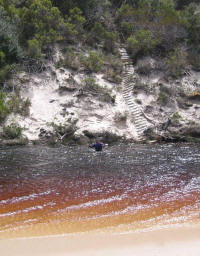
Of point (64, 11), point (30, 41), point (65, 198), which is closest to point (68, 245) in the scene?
point (65, 198)

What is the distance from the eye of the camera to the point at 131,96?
24.6 m

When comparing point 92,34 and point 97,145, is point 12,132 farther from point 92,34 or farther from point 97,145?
point 92,34

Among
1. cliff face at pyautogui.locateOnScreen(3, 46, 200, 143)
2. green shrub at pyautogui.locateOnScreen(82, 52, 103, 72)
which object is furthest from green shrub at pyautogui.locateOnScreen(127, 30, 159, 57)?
green shrub at pyautogui.locateOnScreen(82, 52, 103, 72)

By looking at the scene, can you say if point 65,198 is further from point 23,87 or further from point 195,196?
point 23,87

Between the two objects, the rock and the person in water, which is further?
the rock

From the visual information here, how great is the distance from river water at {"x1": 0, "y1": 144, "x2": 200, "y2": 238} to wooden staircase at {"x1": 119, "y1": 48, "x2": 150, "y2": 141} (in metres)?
5.11

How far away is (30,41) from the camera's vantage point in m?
24.8

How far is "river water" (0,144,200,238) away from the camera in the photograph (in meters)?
7.09

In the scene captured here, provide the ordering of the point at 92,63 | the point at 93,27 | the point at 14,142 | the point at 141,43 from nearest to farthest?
the point at 14,142 → the point at 92,63 → the point at 141,43 → the point at 93,27

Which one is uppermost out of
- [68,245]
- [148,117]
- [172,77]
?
[68,245]

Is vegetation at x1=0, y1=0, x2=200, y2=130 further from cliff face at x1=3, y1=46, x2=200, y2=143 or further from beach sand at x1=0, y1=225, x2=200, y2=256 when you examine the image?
beach sand at x1=0, y1=225, x2=200, y2=256

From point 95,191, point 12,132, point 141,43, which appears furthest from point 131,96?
point 95,191

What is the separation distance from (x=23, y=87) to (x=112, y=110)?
7.55 meters

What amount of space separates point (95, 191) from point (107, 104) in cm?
1416
